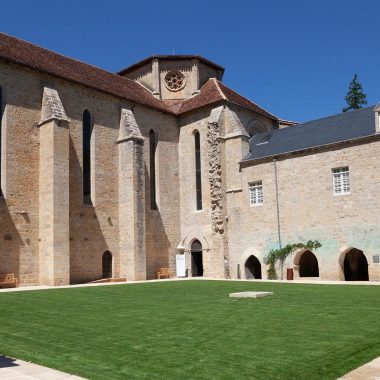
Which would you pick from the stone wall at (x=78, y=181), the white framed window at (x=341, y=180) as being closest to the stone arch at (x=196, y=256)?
the stone wall at (x=78, y=181)

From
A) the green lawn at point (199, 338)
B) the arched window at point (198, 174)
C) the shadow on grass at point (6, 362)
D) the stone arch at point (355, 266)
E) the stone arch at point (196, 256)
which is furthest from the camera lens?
the arched window at point (198, 174)

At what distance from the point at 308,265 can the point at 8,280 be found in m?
16.3

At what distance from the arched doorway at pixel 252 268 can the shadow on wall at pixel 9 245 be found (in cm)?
1186

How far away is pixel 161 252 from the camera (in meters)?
28.9

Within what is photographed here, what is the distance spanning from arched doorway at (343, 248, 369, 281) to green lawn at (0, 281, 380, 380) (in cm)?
1359

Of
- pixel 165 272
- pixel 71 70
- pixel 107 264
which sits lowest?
pixel 165 272

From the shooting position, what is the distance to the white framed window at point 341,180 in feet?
76.5

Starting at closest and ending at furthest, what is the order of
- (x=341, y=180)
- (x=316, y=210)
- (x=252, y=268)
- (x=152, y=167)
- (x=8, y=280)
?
(x=8, y=280), (x=341, y=180), (x=316, y=210), (x=252, y=268), (x=152, y=167)

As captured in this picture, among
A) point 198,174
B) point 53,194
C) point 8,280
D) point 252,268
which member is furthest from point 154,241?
point 8,280

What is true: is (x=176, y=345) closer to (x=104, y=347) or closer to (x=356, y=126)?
(x=104, y=347)

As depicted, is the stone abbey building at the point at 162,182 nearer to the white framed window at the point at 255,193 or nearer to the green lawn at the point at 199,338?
the white framed window at the point at 255,193

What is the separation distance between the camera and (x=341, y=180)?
77.1 ft

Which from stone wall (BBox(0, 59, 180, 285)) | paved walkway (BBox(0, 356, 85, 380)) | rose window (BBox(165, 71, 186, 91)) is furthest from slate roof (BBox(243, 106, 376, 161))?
paved walkway (BBox(0, 356, 85, 380))

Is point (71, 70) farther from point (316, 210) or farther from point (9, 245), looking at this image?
point (316, 210)
